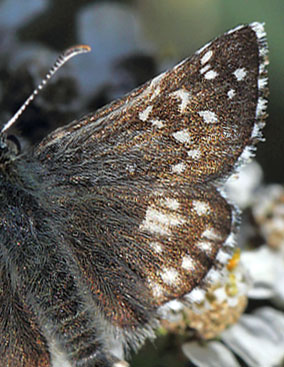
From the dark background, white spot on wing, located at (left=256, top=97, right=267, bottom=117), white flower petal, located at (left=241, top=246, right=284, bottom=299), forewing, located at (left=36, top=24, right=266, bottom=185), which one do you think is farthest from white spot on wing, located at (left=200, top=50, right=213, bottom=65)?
white flower petal, located at (left=241, top=246, right=284, bottom=299)

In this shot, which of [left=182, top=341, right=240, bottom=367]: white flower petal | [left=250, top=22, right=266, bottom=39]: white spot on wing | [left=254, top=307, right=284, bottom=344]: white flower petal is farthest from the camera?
[left=254, top=307, right=284, bottom=344]: white flower petal

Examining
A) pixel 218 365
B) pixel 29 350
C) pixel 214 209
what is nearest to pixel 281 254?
pixel 218 365

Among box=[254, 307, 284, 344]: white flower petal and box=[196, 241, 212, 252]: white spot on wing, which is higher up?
box=[196, 241, 212, 252]: white spot on wing

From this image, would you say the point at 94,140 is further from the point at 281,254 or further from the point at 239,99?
the point at 281,254

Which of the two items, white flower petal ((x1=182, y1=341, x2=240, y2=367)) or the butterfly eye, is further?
white flower petal ((x1=182, y1=341, x2=240, y2=367))

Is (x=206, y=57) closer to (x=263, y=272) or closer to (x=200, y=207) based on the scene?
(x=200, y=207)

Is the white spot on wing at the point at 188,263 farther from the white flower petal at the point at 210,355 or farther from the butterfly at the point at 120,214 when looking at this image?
the white flower petal at the point at 210,355

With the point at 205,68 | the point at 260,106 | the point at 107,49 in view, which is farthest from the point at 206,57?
the point at 107,49

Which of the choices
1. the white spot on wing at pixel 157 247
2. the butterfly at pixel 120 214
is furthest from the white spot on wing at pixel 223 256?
the white spot on wing at pixel 157 247

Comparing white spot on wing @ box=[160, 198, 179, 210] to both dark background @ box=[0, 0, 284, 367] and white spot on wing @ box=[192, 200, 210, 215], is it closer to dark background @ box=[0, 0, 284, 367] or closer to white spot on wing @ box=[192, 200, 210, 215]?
white spot on wing @ box=[192, 200, 210, 215]
